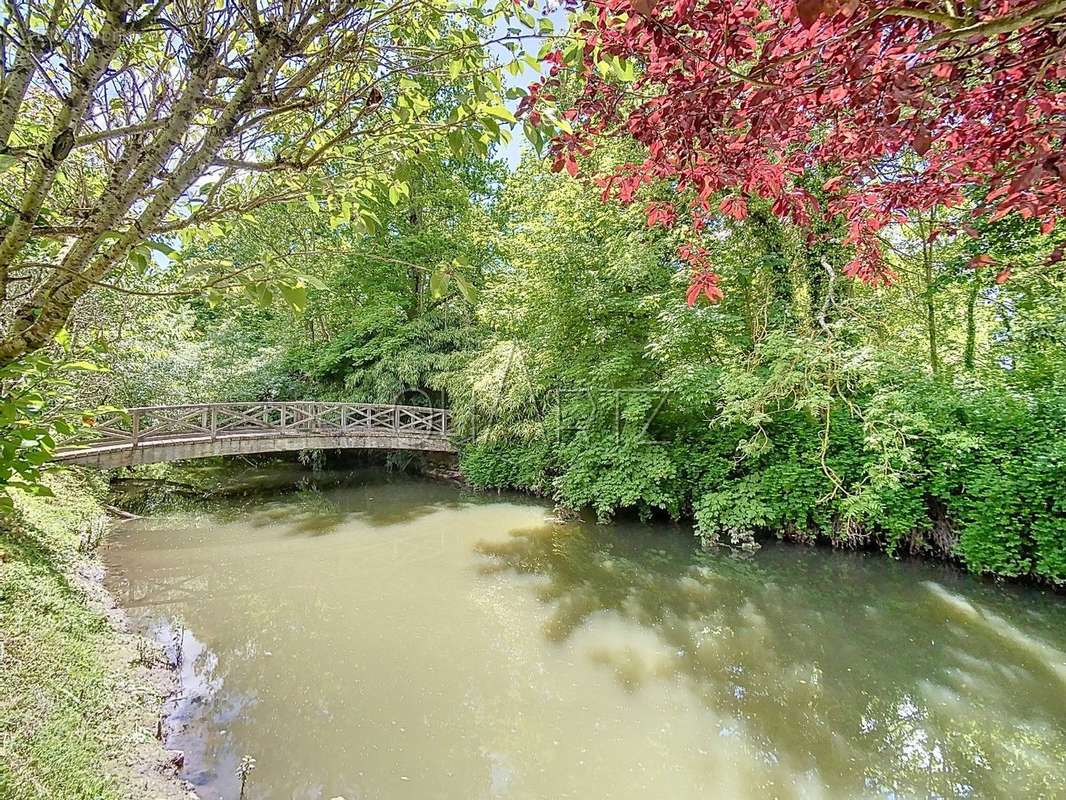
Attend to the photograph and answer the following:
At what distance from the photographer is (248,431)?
9.48 meters

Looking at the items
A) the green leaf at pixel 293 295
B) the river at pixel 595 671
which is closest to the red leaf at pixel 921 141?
the green leaf at pixel 293 295

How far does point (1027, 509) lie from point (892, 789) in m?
4.04

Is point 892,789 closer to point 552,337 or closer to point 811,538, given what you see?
point 811,538

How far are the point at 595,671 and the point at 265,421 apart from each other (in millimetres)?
8451

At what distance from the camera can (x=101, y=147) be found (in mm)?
1375

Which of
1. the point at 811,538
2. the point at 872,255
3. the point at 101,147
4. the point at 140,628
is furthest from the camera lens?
the point at 811,538

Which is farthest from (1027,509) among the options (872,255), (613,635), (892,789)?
(872,255)

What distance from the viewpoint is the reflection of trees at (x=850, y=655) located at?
3043 millimetres

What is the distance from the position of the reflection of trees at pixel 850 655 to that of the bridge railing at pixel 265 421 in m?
5.34

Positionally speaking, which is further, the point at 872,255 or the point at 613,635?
the point at 613,635

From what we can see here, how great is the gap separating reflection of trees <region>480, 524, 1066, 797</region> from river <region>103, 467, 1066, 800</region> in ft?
0.06

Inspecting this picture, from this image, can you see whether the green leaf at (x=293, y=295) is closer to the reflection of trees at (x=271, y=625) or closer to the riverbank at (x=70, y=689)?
the riverbank at (x=70, y=689)

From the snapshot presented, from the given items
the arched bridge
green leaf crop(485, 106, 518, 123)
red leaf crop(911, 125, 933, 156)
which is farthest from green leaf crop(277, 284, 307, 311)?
the arched bridge

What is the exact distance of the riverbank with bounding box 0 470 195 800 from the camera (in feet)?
7.26
